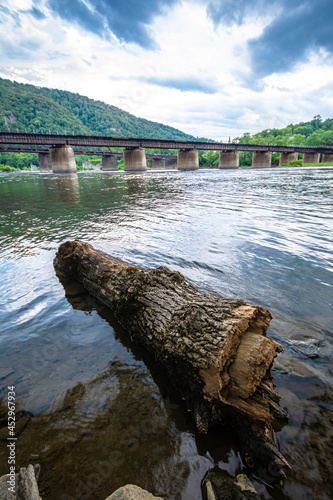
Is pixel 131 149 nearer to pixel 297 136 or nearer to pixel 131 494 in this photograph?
pixel 131 494

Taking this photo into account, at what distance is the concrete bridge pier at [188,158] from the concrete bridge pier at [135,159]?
1798cm

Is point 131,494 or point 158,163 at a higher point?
point 158,163

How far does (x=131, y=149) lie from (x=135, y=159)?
362 cm

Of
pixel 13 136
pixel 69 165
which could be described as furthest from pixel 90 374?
pixel 69 165

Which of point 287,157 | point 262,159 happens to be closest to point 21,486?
point 262,159

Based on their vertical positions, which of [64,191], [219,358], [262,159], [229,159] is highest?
[229,159]

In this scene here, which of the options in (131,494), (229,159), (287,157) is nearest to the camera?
(131,494)

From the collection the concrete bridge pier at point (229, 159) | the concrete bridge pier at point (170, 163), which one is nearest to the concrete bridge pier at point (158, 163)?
the concrete bridge pier at point (170, 163)

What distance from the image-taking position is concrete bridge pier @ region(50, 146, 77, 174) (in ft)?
220

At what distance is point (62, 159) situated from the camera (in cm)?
6831

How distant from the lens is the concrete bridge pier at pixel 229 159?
321ft

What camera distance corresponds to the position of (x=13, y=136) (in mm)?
56094

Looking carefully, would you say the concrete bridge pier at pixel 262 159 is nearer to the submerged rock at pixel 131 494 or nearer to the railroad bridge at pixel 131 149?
the railroad bridge at pixel 131 149

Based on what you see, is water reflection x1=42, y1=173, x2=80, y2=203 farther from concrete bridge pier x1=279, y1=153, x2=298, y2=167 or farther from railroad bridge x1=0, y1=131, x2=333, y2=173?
concrete bridge pier x1=279, y1=153, x2=298, y2=167
